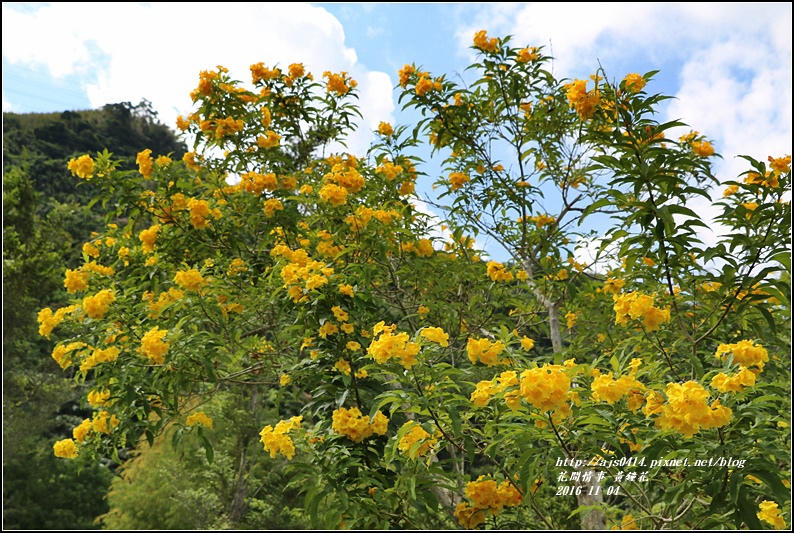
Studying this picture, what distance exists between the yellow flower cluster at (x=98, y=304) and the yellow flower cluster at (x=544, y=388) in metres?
1.91

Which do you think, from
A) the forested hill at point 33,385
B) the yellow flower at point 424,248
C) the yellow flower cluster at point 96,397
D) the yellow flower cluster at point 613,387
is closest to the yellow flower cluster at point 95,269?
the yellow flower cluster at point 96,397

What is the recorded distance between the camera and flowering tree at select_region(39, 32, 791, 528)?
1.60m

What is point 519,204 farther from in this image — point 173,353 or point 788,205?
point 173,353

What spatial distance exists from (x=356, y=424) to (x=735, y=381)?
1.19 m

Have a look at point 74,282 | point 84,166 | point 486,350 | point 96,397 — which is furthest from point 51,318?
point 486,350

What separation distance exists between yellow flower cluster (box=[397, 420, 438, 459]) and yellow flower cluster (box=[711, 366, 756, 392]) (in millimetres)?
822

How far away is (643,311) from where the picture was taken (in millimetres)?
1721

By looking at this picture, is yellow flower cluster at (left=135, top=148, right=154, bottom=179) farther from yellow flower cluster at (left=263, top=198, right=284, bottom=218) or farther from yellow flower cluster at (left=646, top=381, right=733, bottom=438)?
yellow flower cluster at (left=646, top=381, right=733, bottom=438)

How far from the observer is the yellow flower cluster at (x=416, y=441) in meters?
1.69

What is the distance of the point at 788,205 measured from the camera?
5.90 ft

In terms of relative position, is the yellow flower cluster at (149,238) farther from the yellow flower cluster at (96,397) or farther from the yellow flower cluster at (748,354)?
the yellow flower cluster at (748,354)

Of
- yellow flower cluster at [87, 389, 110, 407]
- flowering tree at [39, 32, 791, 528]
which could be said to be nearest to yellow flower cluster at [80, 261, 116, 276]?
flowering tree at [39, 32, 791, 528]

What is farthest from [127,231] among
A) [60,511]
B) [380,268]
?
[60,511]

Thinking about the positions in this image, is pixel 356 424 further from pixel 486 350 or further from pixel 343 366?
pixel 486 350
